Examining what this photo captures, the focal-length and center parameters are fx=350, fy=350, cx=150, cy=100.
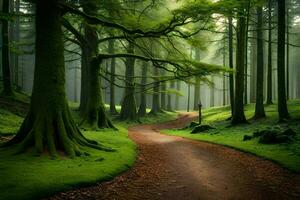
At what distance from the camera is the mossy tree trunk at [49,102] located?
11719mm

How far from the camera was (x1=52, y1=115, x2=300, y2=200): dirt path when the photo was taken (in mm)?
8578

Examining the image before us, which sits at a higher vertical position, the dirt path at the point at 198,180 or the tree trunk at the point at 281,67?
the tree trunk at the point at 281,67

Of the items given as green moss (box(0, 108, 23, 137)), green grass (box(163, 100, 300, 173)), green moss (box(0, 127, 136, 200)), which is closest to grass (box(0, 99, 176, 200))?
green moss (box(0, 127, 136, 200))

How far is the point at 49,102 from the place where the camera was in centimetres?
1228

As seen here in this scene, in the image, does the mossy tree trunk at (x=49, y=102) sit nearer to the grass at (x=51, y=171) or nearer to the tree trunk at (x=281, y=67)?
the grass at (x=51, y=171)

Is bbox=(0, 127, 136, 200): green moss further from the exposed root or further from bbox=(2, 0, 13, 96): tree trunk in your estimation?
bbox=(2, 0, 13, 96): tree trunk

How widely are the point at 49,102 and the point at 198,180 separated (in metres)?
5.84

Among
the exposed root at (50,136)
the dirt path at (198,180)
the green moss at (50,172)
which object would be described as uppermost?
the exposed root at (50,136)

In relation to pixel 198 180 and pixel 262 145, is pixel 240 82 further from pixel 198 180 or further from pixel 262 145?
pixel 198 180

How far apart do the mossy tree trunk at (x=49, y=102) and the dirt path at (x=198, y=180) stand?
2542mm

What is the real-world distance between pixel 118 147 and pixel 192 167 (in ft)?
12.1

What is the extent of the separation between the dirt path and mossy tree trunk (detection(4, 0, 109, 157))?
8.34 feet

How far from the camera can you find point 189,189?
9133 mm

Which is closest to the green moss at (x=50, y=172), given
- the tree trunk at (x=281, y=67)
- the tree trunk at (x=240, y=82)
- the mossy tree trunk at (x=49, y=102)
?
the mossy tree trunk at (x=49, y=102)
